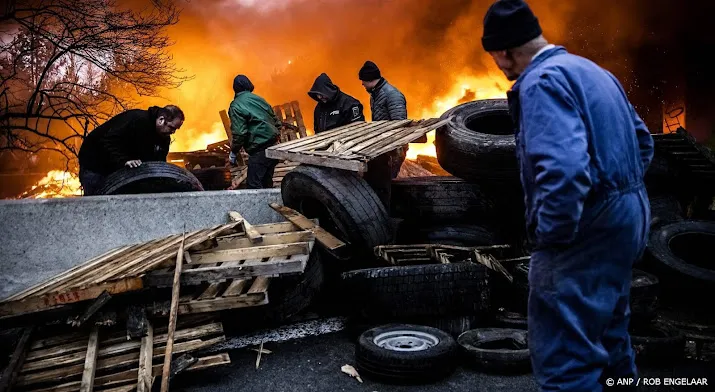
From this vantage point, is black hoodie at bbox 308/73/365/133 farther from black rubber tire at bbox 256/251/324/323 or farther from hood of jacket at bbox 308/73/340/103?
black rubber tire at bbox 256/251/324/323

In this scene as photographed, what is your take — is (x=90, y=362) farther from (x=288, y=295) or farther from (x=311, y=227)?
(x=311, y=227)

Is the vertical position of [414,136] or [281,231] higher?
[414,136]

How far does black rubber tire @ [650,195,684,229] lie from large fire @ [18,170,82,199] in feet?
47.3

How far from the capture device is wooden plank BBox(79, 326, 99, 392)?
3.11 metres

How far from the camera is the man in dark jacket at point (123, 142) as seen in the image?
234 inches

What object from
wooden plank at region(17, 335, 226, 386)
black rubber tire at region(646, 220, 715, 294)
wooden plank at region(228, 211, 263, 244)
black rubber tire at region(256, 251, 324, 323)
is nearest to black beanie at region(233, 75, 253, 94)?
wooden plank at region(228, 211, 263, 244)

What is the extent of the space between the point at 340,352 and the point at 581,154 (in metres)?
2.64

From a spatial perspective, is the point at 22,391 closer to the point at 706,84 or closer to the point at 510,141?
the point at 510,141

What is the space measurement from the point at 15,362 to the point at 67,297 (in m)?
0.52

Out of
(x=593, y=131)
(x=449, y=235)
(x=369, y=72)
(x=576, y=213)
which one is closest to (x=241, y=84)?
(x=369, y=72)

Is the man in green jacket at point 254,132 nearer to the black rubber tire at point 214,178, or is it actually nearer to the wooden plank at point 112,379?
the black rubber tire at point 214,178

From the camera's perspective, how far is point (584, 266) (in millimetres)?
2033

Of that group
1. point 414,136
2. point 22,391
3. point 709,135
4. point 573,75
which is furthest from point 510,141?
point 709,135

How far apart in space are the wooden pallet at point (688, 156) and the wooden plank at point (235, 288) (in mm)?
5881
